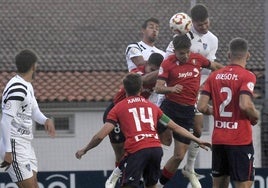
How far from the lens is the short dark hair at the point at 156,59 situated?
11.7 m

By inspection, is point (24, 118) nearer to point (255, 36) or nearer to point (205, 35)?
point (205, 35)

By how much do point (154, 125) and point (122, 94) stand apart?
1.56 meters

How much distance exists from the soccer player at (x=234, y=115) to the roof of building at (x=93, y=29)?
603 inches

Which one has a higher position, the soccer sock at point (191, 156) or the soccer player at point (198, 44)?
the soccer player at point (198, 44)

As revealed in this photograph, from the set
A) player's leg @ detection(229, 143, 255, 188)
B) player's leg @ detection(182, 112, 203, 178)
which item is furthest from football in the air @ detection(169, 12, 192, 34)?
player's leg @ detection(229, 143, 255, 188)

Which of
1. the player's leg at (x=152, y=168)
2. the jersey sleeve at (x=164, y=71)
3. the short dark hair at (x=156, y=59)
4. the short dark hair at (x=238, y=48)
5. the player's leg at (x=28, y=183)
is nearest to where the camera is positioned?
the short dark hair at (x=238, y=48)

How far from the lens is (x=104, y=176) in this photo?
12586 mm

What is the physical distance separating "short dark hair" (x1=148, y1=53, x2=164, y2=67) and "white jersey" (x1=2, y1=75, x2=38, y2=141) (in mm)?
1889

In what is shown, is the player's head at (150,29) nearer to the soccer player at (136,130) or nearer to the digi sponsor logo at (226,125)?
the soccer player at (136,130)

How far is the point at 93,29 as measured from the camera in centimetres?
2834

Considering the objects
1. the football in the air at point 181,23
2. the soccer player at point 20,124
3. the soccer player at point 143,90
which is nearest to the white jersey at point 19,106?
the soccer player at point 20,124

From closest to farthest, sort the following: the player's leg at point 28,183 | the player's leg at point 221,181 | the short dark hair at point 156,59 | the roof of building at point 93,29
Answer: the player's leg at point 28,183, the player's leg at point 221,181, the short dark hair at point 156,59, the roof of building at point 93,29

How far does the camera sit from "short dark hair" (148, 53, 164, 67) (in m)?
11.7

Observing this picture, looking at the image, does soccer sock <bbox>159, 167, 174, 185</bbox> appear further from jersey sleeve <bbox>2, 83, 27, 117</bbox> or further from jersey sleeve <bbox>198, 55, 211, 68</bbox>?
jersey sleeve <bbox>2, 83, 27, 117</bbox>
